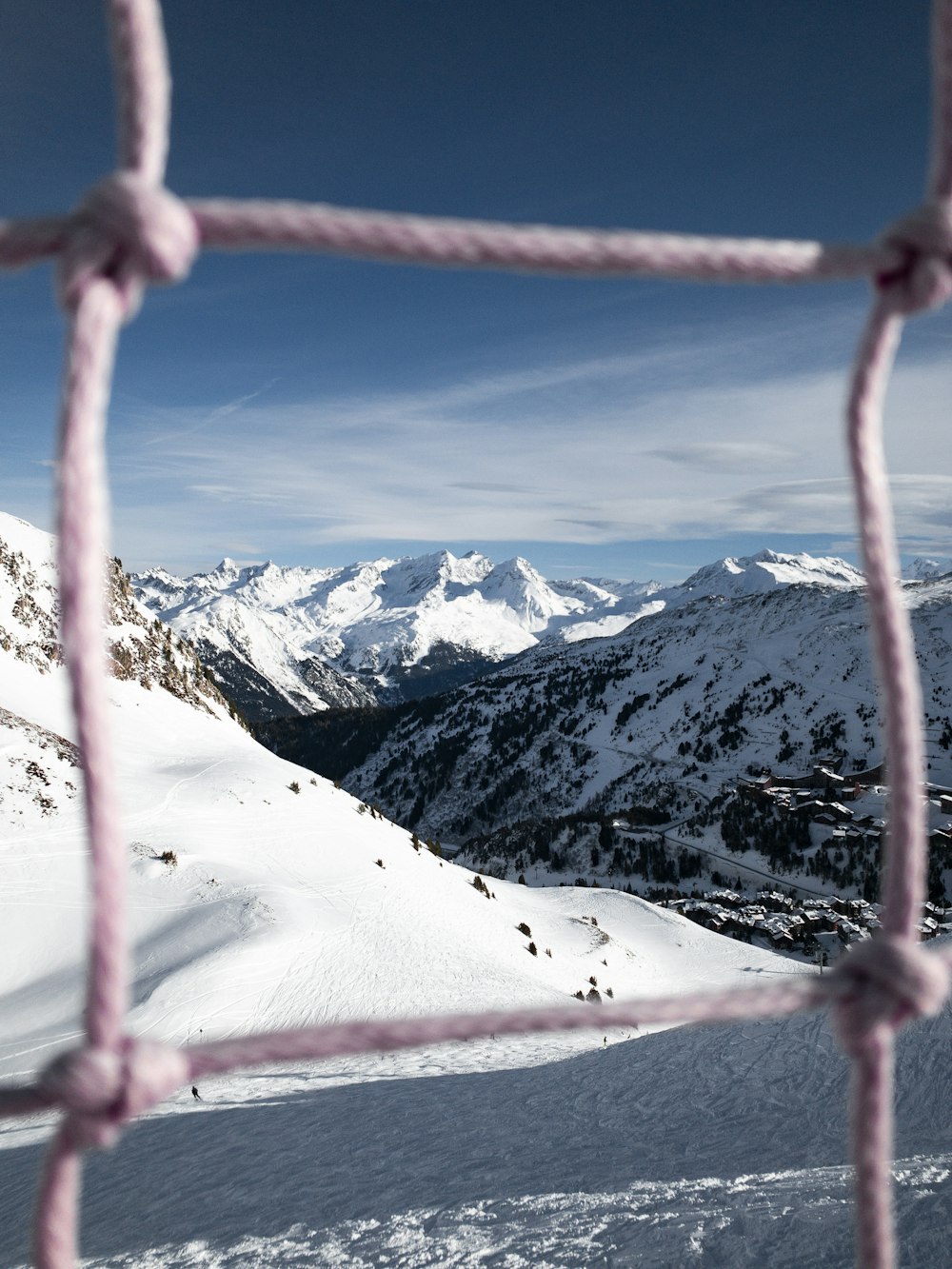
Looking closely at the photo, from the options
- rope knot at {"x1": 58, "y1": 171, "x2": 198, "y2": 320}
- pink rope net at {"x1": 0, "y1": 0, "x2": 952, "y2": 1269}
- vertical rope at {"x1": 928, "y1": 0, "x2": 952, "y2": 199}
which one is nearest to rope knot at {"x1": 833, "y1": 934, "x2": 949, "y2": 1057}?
pink rope net at {"x1": 0, "y1": 0, "x2": 952, "y2": 1269}

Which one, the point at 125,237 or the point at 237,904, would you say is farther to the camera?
the point at 237,904

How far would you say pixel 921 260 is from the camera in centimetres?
145

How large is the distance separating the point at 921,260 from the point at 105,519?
5.45 ft

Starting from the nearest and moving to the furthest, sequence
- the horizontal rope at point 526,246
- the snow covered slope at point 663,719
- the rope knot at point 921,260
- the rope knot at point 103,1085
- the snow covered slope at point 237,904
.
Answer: the rope knot at point 103,1085 < the horizontal rope at point 526,246 < the rope knot at point 921,260 < the snow covered slope at point 237,904 < the snow covered slope at point 663,719

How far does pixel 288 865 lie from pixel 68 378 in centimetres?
1991

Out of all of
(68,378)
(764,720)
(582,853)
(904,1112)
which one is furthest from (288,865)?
(764,720)

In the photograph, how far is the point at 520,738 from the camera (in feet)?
397

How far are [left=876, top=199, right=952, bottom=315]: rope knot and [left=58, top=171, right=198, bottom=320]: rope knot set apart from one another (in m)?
1.40

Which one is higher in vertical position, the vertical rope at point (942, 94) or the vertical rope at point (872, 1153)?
the vertical rope at point (942, 94)

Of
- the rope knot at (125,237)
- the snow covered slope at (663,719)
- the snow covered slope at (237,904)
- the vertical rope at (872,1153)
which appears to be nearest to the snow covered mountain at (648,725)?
the snow covered slope at (663,719)

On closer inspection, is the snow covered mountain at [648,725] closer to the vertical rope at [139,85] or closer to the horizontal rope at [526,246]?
the horizontal rope at [526,246]

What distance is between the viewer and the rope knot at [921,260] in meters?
1.42

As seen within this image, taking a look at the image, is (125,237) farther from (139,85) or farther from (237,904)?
(237,904)

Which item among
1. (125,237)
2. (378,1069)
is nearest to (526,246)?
(125,237)
